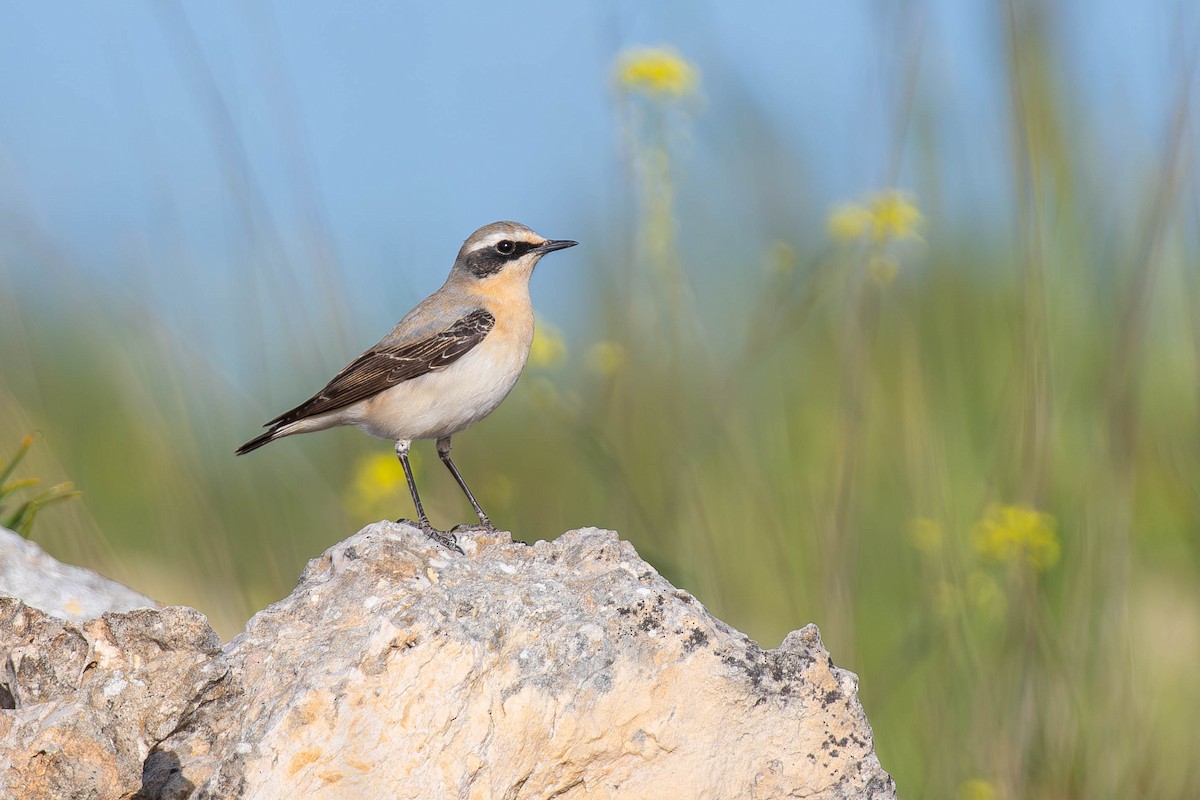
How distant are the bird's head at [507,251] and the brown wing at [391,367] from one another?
426 mm

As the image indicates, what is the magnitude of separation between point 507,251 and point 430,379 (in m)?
0.87

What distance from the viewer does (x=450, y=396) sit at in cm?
563

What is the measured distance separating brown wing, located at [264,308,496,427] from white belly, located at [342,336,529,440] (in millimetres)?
45

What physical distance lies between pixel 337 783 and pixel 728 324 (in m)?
4.31

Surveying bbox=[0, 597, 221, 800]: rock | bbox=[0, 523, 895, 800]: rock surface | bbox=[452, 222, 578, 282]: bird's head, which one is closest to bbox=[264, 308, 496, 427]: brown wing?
bbox=[452, 222, 578, 282]: bird's head

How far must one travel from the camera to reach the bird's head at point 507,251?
6184 mm

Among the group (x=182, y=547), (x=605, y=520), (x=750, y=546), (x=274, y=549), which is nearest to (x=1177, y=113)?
(x=750, y=546)

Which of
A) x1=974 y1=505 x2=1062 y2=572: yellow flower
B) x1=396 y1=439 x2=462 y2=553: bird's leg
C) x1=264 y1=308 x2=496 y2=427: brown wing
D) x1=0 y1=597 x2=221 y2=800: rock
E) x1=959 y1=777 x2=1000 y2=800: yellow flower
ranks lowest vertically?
x1=959 y1=777 x2=1000 y2=800: yellow flower

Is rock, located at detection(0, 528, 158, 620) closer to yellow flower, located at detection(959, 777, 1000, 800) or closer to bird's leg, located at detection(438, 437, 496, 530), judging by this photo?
bird's leg, located at detection(438, 437, 496, 530)

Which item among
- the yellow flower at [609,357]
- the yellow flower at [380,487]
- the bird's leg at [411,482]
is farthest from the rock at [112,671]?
the yellow flower at [609,357]

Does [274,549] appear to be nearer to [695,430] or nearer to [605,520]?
[605,520]

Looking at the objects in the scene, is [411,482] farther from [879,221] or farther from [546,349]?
[879,221]

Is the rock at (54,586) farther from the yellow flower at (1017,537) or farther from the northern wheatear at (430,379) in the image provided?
the yellow flower at (1017,537)

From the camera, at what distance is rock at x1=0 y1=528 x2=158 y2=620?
14.4 feet
